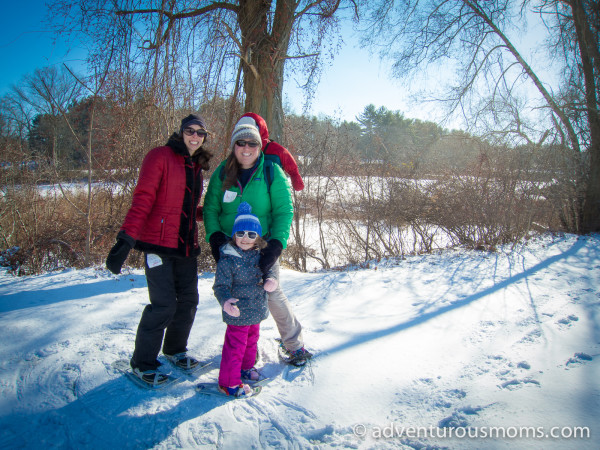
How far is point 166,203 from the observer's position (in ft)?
7.21

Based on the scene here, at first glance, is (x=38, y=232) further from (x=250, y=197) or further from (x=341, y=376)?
(x=341, y=376)

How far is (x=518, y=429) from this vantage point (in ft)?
5.33

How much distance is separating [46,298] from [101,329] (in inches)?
49.7

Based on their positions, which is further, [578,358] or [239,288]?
[578,358]

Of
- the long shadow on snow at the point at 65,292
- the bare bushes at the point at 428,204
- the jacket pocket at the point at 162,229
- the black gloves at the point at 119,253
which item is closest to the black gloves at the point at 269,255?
the jacket pocket at the point at 162,229

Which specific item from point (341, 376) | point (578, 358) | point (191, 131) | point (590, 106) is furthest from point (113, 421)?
point (590, 106)

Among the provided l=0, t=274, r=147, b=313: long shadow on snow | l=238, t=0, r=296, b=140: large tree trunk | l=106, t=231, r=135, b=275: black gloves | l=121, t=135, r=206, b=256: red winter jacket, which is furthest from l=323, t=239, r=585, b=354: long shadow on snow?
l=238, t=0, r=296, b=140: large tree trunk

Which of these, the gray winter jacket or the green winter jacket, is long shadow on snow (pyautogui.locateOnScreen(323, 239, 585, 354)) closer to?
the gray winter jacket

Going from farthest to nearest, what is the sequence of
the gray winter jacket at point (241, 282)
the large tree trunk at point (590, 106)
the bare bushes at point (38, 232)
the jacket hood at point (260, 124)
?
the large tree trunk at point (590, 106) → the bare bushes at point (38, 232) → the jacket hood at point (260, 124) → the gray winter jacket at point (241, 282)

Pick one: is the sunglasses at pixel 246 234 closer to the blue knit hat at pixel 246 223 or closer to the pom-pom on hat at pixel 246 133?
the blue knit hat at pixel 246 223

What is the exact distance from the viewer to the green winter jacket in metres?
2.29

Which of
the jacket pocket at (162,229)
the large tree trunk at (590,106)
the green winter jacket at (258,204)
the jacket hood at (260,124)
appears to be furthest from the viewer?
the large tree trunk at (590,106)

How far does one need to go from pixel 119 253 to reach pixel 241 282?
2.52 ft

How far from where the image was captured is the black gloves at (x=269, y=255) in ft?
7.00
